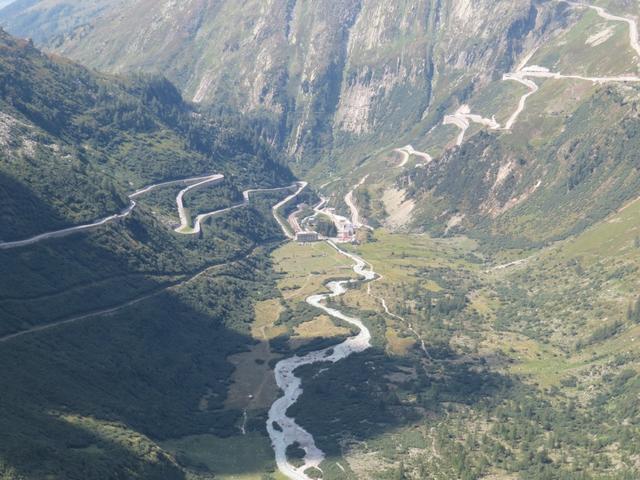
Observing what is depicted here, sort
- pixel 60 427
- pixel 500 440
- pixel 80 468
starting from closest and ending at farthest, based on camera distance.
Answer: pixel 80 468, pixel 60 427, pixel 500 440

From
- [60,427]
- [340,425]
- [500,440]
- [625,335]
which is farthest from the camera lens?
[625,335]

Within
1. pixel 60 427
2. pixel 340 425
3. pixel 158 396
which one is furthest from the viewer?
pixel 158 396

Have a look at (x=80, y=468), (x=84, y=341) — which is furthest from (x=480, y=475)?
(x=84, y=341)

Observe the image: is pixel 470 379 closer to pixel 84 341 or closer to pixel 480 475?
pixel 480 475

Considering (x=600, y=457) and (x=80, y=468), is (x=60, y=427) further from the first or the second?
(x=600, y=457)

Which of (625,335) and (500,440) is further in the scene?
(625,335)

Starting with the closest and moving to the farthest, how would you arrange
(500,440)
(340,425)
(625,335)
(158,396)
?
(500,440)
(340,425)
(158,396)
(625,335)

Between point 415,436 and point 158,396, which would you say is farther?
point 158,396

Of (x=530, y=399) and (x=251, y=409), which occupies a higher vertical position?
(x=530, y=399)

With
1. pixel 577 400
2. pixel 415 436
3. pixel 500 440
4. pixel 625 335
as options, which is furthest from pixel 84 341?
pixel 625 335
